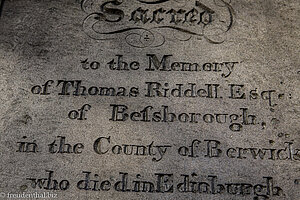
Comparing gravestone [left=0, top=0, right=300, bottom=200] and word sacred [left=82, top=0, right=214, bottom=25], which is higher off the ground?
word sacred [left=82, top=0, right=214, bottom=25]

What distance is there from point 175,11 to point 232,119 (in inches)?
46.8

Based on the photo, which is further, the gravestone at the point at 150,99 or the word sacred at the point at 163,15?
the word sacred at the point at 163,15

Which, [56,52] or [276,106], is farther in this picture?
[56,52]

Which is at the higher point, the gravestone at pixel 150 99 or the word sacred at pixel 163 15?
the word sacred at pixel 163 15

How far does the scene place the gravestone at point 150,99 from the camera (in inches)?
115

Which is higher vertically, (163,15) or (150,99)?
(163,15)

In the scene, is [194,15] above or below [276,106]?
above

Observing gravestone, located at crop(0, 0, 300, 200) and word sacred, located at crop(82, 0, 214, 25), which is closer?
gravestone, located at crop(0, 0, 300, 200)

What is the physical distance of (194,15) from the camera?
359cm

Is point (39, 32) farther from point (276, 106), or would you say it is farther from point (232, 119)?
point (276, 106)

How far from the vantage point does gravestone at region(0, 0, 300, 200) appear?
9.57 feet

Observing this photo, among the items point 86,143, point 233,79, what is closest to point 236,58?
point 233,79

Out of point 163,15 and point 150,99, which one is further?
point 163,15

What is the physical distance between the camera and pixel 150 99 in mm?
3217
